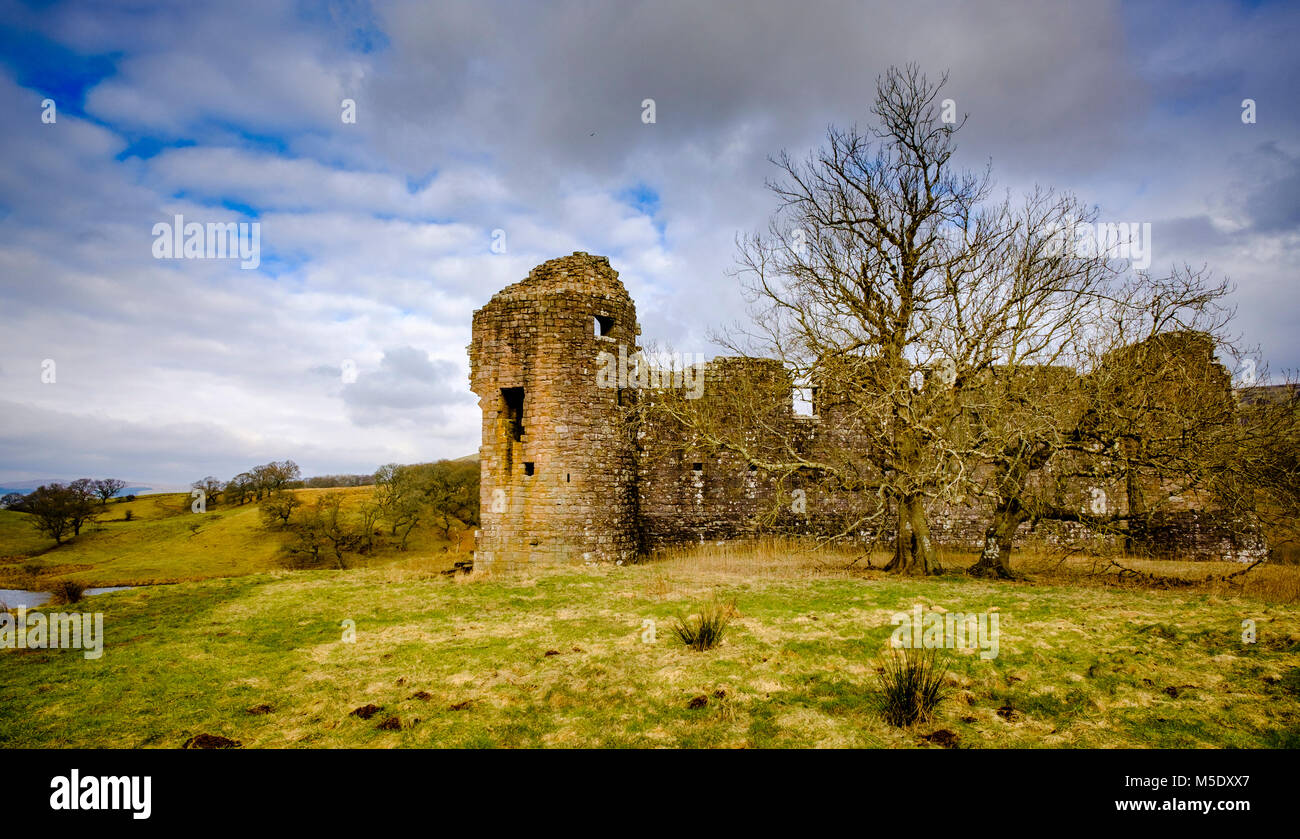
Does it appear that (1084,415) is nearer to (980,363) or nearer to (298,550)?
(980,363)

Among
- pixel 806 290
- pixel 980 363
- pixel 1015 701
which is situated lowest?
pixel 1015 701

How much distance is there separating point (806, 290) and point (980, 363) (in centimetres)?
389

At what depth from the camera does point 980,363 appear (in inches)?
453

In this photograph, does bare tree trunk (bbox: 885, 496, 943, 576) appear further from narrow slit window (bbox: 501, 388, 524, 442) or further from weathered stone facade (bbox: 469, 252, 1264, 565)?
narrow slit window (bbox: 501, 388, 524, 442)

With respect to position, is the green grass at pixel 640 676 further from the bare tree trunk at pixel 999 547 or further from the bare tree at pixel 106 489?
the bare tree at pixel 106 489

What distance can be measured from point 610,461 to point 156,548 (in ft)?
96.7

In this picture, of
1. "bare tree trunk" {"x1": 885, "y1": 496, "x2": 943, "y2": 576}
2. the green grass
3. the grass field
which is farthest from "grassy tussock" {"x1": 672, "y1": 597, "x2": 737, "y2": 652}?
the grass field

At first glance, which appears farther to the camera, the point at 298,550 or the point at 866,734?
the point at 298,550

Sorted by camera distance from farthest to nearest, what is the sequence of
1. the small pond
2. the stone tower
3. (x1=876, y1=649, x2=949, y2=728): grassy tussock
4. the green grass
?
1. the small pond
2. the stone tower
3. (x1=876, y1=649, x2=949, y2=728): grassy tussock
4. the green grass

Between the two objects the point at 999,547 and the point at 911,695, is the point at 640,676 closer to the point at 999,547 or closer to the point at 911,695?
the point at 911,695

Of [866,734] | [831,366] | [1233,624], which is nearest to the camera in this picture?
[866,734]

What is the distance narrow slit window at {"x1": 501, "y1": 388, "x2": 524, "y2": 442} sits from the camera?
1489 cm

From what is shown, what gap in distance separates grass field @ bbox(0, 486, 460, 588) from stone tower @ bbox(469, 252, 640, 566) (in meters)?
16.0
